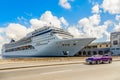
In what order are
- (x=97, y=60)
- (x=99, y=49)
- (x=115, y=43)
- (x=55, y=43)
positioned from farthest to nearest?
(x=99, y=49) < (x=115, y=43) < (x=55, y=43) < (x=97, y=60)

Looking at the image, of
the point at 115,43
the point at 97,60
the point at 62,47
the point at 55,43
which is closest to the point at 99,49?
the point at 115,43

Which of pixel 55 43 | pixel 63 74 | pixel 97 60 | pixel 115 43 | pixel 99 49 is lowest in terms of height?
pixel 63 74

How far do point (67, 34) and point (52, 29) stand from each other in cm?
658

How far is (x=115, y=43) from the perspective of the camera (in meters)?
99.6

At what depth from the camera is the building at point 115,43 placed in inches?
3822

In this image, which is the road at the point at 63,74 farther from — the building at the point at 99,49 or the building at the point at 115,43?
the building at the point at 99,49

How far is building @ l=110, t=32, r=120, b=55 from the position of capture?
318 feet

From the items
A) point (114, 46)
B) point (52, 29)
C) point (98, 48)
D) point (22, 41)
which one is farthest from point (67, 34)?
point (98, 48)

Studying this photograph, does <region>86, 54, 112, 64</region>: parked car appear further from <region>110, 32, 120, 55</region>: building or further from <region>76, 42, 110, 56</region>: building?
<region>76, 42, 110, 56</region>: building

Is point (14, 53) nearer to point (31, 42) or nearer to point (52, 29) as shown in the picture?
point (31, 42)

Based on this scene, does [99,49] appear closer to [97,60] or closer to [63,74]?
[97,60]

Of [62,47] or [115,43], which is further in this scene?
[115,43]

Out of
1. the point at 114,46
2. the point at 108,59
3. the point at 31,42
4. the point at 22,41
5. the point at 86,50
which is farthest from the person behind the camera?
the point at 86,50

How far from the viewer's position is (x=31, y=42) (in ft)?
262
